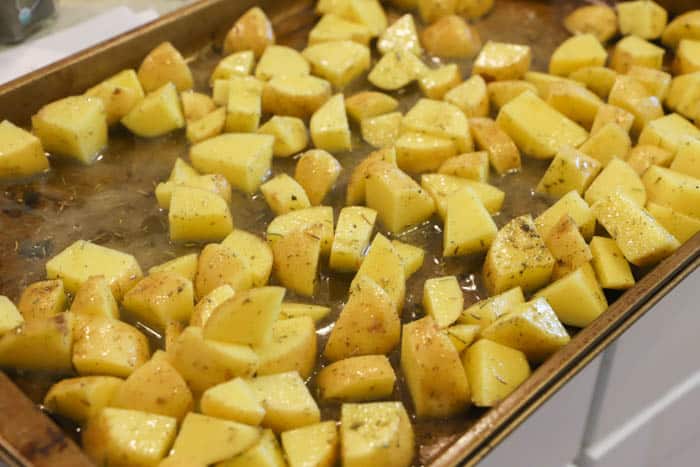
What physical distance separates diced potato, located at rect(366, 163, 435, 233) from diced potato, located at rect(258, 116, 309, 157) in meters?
0.22

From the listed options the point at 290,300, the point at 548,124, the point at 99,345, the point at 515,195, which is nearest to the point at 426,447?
the point at 290,300

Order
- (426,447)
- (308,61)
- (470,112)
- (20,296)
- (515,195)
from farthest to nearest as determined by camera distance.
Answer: (308,61) < (470,112) < (515,195) < (20,296) < (426,447)

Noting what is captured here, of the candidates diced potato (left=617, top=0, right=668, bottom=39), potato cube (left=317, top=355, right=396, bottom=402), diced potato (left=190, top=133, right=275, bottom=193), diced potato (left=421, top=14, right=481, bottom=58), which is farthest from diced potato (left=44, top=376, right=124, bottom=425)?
diced potato (left=617, top=0, right=668, bottom=39)

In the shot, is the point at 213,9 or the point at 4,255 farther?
the point at 213,9

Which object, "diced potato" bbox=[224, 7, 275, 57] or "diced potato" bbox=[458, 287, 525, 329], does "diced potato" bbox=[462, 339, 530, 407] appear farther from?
"diced potato" bbox=[224, 7, 275, 57]

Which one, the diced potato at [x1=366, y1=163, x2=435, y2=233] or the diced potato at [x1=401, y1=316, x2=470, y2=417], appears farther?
the diced potato at [x1=366, y1=163, x2=435, y2=233]

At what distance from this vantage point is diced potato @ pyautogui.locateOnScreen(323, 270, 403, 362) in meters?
1.29

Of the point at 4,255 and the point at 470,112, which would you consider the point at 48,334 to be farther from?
the point at 470,112

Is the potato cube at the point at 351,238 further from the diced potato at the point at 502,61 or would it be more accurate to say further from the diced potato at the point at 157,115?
the diced potato at the point at 502,61

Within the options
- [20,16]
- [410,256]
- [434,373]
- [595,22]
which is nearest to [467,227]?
[410,256]

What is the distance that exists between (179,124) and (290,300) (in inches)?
21.0

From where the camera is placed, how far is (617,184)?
1.59 metres

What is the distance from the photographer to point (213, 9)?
6.35 feet

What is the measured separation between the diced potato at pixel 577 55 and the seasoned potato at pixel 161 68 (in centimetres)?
82
